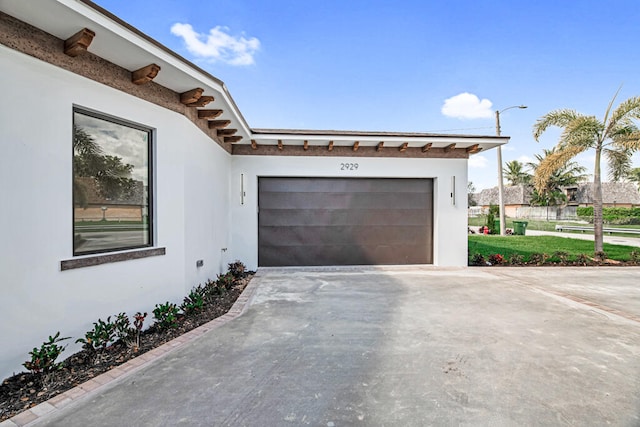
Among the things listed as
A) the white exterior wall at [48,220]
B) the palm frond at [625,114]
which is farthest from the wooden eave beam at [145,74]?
the palm frond at [625,114]

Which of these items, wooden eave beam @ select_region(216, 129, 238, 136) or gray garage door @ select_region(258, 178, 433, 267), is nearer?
wooden eave beam @ select_region(216, 129, 238, 136)

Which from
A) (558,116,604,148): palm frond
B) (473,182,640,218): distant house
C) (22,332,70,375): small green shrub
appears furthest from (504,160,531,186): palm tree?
(22,332,70,375): small green shrub

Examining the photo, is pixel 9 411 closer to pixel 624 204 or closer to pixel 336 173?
pixel 336 173

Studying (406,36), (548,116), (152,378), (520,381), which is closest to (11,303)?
(152,378)

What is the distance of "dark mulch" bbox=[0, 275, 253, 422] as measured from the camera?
2.56 meters

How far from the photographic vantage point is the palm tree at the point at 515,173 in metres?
46.8

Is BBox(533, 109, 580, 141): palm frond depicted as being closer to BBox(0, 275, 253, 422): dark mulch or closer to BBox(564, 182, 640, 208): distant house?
BBox(0, 275, 253, 422): dark mulch

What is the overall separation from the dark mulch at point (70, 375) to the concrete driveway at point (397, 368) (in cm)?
40

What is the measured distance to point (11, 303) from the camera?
289cm

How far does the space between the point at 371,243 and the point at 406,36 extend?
7923 millimetres

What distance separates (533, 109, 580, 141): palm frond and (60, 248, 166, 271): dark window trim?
40.1 feet

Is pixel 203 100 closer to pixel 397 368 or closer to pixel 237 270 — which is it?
pixel 237 270

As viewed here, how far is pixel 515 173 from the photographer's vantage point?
4762 cm

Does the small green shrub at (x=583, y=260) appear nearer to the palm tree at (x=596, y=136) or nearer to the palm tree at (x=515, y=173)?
the palm tree at (x=596, y=136)
